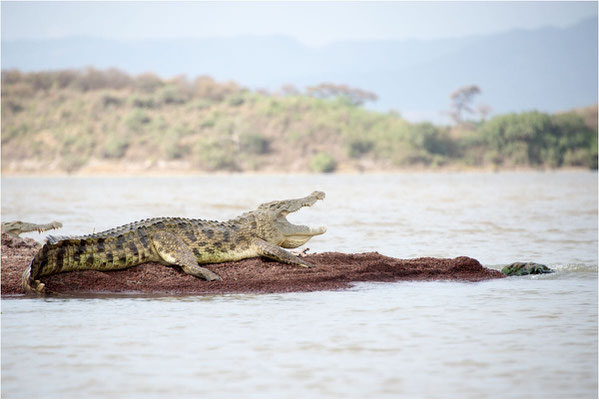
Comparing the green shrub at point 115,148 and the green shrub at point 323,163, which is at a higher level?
the green shrub at point 115,148

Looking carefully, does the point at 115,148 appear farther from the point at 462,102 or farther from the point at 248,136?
the point at 462,102

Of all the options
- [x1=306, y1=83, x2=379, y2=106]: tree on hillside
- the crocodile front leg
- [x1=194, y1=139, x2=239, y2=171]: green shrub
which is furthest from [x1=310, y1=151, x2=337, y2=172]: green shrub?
the crocodile front leg

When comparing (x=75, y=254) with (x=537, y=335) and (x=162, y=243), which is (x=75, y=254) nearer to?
(x=162, y=243)

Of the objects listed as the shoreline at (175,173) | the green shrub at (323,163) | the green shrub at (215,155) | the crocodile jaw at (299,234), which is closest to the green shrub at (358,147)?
the shoreline at (175,173)

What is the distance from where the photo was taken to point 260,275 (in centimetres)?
880

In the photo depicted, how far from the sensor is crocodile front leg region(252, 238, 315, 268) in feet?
30.3

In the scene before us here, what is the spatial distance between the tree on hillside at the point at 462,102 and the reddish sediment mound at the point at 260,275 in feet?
252

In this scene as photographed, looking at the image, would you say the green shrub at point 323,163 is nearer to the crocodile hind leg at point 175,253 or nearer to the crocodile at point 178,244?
the crocodile at point 178,244

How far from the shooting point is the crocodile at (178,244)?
836 cm

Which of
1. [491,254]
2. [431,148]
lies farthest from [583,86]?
[491,254]

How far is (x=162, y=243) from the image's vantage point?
881 centimetres

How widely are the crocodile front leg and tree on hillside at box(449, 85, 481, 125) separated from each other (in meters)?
77.4

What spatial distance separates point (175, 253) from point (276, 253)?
3.80ft

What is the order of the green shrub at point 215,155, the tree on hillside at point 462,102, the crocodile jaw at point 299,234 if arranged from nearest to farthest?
the crocodile jaw at point 299,234, the green shrub at point 215,155, the tree on hillside at point 462,102
